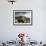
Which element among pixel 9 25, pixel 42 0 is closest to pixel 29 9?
pixel 42 0

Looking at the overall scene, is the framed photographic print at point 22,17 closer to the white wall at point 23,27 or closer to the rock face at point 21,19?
the rock face at point 21,19

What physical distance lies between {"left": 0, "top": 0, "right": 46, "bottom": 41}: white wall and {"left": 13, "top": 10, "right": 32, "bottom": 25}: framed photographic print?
0.13 m

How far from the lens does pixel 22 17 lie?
17.6ft

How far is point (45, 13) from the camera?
534 cm

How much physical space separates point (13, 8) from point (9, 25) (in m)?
0.73

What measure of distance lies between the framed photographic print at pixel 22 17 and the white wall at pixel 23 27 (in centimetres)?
13

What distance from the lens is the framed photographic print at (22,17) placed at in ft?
17.5

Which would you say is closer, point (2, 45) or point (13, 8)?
point (2, 45)

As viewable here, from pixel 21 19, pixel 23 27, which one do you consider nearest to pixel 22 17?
pixel 21 19

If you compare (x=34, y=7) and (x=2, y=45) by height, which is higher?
(x=34, y=7)

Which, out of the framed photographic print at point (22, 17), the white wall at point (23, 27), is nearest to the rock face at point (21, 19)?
the framed photographic print at point (22, 17)

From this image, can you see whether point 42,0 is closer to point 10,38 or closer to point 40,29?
point 40,29

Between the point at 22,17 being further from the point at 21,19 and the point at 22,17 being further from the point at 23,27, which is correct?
the point at 23,27

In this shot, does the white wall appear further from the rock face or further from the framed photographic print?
the rock face
